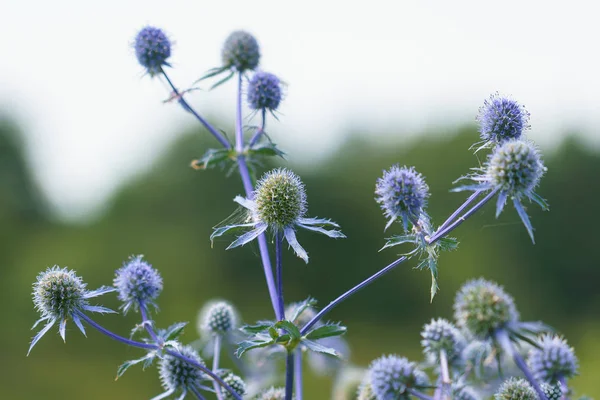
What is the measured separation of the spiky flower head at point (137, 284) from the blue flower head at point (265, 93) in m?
1.02

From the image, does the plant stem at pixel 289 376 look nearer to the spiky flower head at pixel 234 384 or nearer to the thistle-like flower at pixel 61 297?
the spiky flower head at pixel 234 384

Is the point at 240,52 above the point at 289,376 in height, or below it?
above

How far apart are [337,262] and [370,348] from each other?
3.89m

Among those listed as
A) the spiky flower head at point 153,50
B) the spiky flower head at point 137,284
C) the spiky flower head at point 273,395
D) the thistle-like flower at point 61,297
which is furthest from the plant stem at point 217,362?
the spiky flower head at point 153,50

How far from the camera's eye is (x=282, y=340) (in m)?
2.29

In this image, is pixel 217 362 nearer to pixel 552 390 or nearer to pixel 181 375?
pixel 181 375

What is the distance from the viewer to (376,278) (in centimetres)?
219

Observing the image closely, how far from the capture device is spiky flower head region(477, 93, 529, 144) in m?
2.56

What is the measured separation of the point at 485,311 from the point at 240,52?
187 cm

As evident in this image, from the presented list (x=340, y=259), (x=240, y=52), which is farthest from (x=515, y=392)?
(x=340, y=259)

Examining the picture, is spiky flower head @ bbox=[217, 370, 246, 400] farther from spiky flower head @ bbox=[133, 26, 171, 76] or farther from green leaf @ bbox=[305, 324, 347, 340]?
spiky flower head @ bbox=[133, 26, 171, 76]

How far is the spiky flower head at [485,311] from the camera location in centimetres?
196

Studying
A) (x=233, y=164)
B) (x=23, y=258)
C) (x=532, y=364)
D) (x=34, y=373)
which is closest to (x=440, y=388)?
(x=532, y=364)

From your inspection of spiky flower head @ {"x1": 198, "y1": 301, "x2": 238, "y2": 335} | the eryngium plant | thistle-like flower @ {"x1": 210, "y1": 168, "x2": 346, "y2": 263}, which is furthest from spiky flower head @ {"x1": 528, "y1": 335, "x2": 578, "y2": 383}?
spiky flower head @ {"x1": 198, "y1": 301, "x2": 238, "y2": 335}
